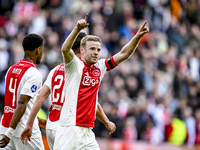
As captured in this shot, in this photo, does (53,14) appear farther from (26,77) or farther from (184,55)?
(26,77)

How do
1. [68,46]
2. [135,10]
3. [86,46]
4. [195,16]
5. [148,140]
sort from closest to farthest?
[68,46] → [86,46] → [148,140] → [135,10] → [195,16]

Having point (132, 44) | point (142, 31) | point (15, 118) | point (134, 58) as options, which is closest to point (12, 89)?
point (15, 118)

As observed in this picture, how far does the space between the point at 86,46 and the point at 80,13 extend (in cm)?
1052

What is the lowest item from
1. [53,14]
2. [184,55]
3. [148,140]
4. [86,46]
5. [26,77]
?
[148,140]

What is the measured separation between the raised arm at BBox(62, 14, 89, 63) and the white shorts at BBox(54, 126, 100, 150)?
0.99 metres

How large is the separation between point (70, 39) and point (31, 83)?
3.49ft

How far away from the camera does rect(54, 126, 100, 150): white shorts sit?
19.4 feet

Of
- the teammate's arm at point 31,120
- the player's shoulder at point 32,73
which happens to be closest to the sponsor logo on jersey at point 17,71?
the player's shoulder at point 32,73

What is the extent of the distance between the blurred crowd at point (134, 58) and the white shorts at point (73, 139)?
19.5 ft

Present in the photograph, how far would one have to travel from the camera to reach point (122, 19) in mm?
17578

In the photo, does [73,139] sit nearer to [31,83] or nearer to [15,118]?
[15,118]

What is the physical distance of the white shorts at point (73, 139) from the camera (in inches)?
233

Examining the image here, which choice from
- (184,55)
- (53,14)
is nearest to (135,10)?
(184,55)

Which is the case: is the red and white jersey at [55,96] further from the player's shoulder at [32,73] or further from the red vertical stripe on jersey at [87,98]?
the red vertical stripe on jersey at [87,98]
